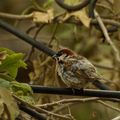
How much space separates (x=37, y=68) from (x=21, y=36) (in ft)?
0.69

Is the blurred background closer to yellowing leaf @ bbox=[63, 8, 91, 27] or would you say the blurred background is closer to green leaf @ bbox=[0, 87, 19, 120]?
yellowing leaf @ bbox=[63, 8, 91, 27]

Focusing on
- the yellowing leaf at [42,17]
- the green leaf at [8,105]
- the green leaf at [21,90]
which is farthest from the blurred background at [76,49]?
the green leaf at [8,105]

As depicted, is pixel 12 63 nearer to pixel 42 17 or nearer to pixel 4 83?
pixel 4 83

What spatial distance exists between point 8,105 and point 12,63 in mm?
169

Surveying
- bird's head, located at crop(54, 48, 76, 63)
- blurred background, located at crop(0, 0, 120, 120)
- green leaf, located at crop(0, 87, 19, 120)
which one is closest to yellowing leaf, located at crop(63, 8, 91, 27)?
blurred background, located at crop(0, 0, 120, 120)

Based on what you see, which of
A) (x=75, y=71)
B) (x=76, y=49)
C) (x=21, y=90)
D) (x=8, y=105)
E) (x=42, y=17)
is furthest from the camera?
(x=76, y=49)

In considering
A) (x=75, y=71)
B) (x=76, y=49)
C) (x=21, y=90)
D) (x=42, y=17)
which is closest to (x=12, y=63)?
(x=21, y=90)

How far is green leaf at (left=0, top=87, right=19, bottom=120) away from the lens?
1.24m

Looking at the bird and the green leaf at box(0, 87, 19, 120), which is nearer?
the green leaf at box(0, 87, 19, 120)

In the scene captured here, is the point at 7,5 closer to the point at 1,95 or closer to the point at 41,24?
the point at 41,24

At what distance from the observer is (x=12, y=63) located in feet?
4.58

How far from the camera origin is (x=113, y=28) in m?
2.52

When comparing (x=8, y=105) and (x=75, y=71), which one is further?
(x=75, y=71)

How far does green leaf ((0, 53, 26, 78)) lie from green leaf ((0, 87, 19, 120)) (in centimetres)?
11
